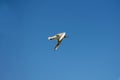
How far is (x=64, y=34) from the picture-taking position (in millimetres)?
55625

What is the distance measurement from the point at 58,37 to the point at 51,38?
1.69 m

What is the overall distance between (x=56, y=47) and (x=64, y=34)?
117 inches

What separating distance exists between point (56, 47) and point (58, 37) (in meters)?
2.18

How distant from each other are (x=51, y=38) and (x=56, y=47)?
271 centimetres

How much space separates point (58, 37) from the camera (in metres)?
56.8

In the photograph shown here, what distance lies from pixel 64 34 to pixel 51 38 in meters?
3.39

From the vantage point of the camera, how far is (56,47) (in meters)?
55.9

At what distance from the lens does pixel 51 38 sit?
189 feet
